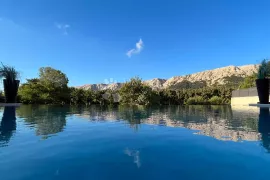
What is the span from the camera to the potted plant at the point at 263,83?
12.6 m

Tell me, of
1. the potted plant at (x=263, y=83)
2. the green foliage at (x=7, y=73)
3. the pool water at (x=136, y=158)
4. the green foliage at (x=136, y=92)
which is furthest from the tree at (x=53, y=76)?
the pool water at (x=136, y=158)

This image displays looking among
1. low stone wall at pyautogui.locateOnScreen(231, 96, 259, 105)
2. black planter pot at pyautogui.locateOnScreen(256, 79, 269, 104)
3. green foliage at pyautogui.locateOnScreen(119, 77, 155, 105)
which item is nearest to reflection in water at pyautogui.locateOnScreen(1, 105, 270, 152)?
black planter pot at pyautogui.locateOnScreen(256, 79, 269, 104)

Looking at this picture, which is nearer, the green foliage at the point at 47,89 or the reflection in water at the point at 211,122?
the reflection in water at the point at 211,122

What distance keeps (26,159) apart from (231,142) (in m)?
3.45

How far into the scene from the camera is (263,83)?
12664 mm

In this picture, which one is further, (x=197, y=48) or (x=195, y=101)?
(x=195, y=101)

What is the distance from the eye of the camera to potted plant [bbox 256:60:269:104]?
41.4 ft

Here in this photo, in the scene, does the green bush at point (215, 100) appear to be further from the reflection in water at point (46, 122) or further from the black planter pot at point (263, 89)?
the reflection in water at point (46, 122)

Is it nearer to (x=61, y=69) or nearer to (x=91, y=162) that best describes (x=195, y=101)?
(x=61, y=69)

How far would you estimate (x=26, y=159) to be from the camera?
268 cm

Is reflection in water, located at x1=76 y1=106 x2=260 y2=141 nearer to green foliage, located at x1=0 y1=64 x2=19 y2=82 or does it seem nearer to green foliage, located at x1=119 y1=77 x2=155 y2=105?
green foliage, located at x1=0 y1=64 x2=19 y2=82

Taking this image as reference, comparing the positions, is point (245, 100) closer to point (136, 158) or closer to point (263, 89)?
point (263, 89)

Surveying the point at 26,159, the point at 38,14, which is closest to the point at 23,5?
the point at 38,14

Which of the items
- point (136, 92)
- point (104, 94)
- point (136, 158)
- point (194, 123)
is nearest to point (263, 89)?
point (194, 123)
